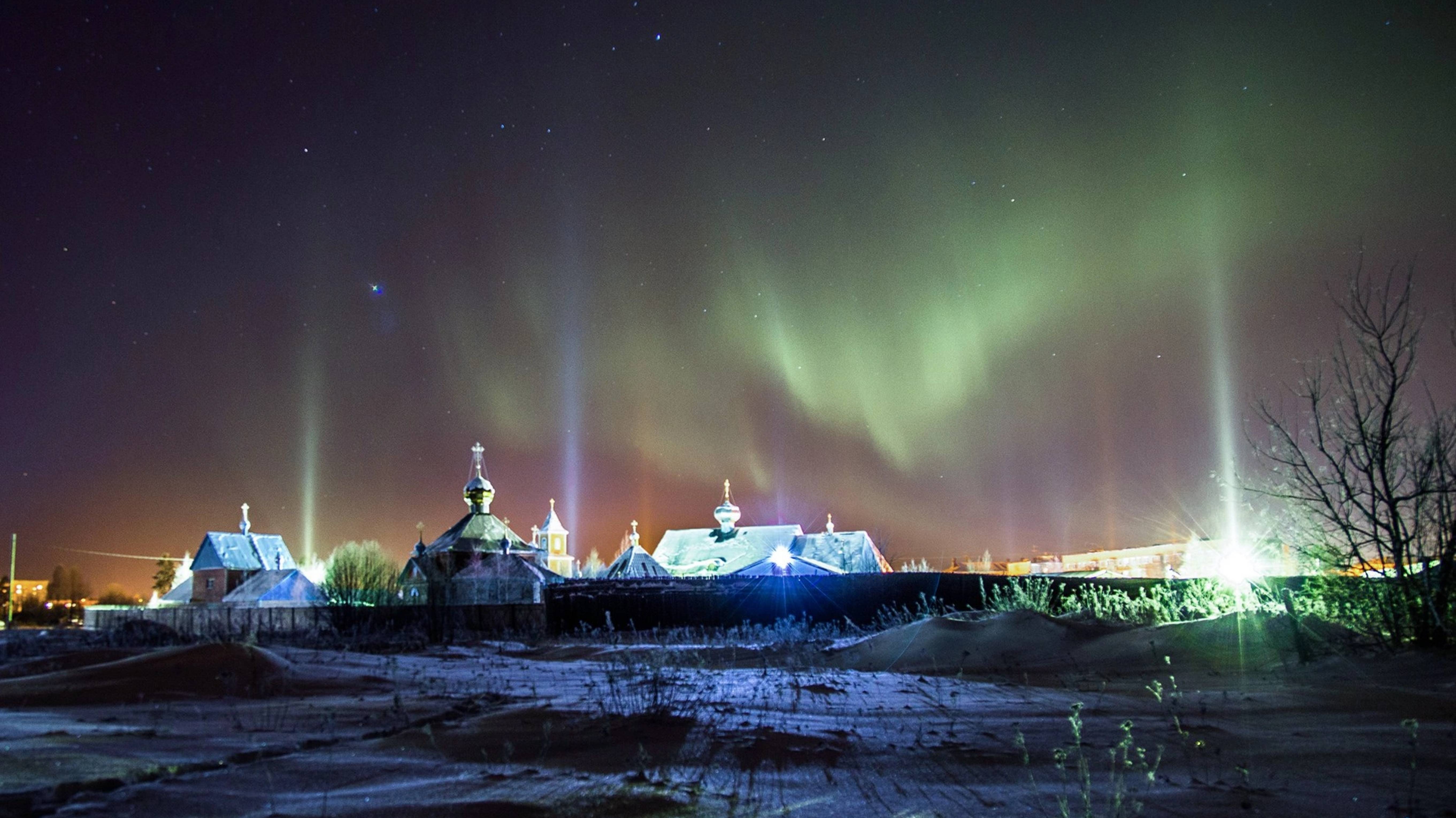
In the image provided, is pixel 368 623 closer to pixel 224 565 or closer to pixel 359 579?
pixel 359 579

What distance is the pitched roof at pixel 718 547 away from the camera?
182 feet

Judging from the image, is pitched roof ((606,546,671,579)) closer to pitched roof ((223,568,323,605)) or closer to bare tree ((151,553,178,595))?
pitched roof ((223,568,323,605))

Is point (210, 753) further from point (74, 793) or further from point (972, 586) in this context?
point (972, 586)

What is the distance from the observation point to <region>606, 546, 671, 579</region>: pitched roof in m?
47.1

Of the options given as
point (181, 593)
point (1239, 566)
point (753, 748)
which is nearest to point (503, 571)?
point (1239, 566)

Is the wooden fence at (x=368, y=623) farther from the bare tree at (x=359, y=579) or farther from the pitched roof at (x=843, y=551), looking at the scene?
the pitched roof at (x=843, y=551)

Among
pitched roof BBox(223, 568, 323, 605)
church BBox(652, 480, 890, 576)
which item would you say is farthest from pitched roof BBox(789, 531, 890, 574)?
pitched roof BBox(223, 568, 323, 605)

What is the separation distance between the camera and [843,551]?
5222 cm

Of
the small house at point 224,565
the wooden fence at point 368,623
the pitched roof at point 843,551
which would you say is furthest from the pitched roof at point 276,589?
the pitched roof at point 843,551

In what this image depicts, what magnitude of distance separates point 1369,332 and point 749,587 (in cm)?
2213

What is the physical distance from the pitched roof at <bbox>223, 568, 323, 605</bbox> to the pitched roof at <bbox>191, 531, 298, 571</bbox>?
3.93 metres

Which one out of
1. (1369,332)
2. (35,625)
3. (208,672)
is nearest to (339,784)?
(208,672)

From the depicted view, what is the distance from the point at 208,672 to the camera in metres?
11.4

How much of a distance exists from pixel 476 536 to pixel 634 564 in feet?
30.5
